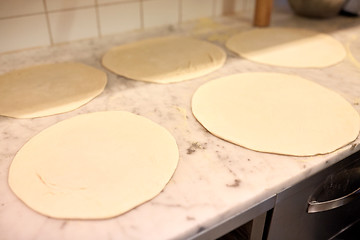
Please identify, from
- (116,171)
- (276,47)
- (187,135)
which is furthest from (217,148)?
(276,47)

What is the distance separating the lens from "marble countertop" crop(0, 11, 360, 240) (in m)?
0.48

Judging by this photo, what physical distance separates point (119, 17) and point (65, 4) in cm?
19

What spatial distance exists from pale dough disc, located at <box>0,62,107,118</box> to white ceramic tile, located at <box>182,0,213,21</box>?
53 centimetres

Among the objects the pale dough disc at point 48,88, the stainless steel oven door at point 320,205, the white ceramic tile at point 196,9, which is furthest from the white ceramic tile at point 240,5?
the stainless steel oven door at point 320,205

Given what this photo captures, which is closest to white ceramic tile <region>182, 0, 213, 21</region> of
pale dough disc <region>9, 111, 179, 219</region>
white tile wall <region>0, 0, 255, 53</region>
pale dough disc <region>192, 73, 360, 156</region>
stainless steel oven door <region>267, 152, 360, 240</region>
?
white tile wall <region>0, 0, 255, 53</region>

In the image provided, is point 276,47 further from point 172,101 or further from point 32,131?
point 32,131

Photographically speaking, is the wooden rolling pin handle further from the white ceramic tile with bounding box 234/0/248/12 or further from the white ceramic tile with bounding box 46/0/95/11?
the white ceramic tile with bounding box 46/0/95/11

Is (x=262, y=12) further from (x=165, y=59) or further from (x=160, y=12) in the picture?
(x=165, y=59)

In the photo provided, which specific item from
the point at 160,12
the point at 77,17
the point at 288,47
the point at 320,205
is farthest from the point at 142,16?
the point at 320,205

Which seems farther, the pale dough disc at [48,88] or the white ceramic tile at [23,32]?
the white ceramic tile at [23,32]

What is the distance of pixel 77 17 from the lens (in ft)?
3.47

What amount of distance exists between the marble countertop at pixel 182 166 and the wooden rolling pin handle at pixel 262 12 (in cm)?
37

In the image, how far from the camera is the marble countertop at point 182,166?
0.48 metres

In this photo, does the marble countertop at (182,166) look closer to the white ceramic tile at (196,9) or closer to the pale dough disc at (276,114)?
the pale dough disc at (276,114)
